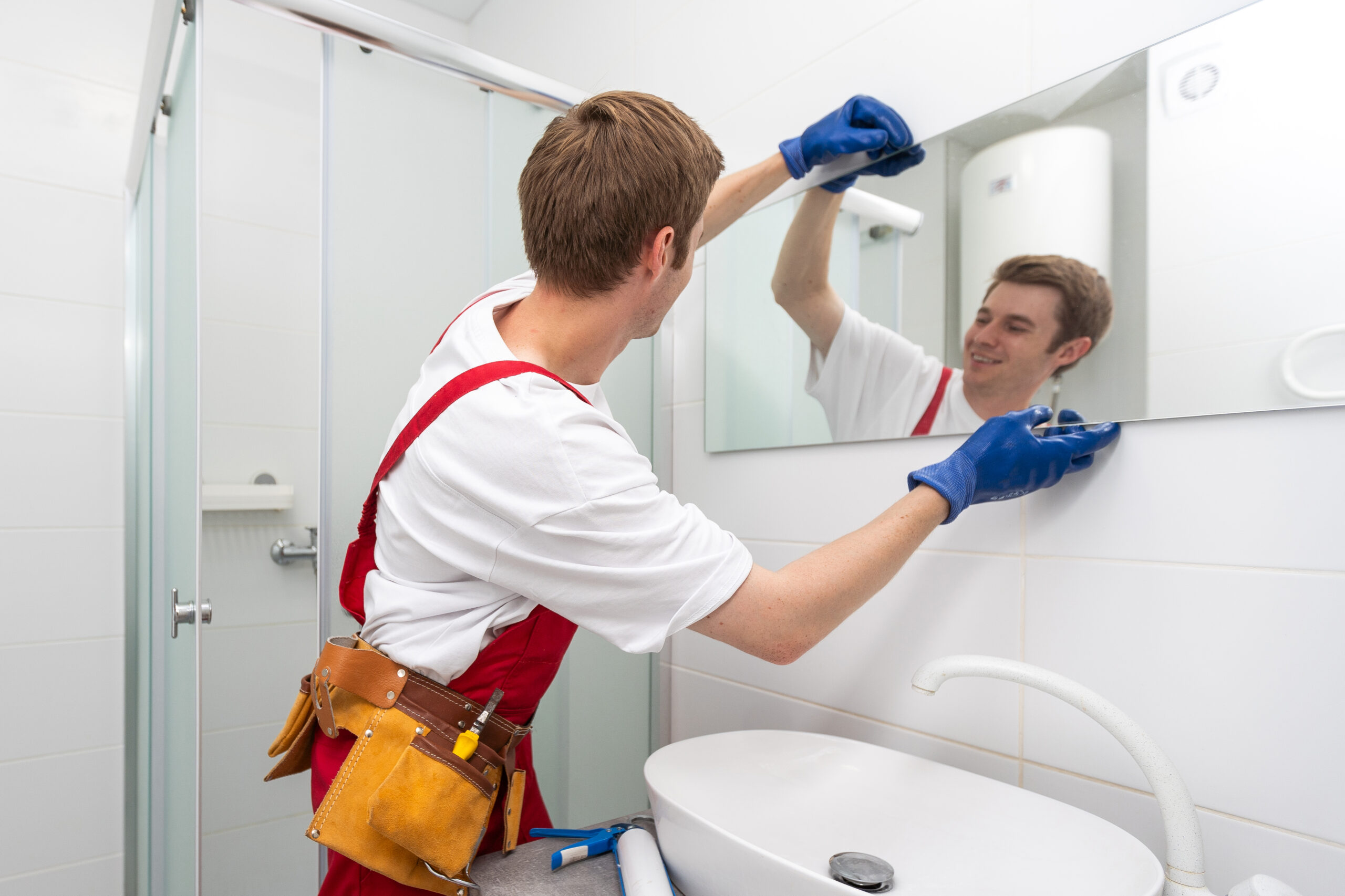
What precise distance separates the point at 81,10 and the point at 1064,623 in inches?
90.0

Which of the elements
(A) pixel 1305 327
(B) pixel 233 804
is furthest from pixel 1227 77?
(B) pixel 233 804

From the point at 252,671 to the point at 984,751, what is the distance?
1010 mm

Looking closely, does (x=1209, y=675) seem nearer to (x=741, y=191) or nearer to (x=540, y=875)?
(x=540, y=875)

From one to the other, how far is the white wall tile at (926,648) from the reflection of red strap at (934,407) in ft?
0.55

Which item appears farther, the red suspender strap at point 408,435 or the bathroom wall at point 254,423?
the bathroom wall at point 254,423

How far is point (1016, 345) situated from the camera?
94cm

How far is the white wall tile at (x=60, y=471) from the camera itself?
5.24ft

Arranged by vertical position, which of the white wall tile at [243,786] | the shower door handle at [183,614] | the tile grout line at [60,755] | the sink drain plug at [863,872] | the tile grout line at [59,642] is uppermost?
the shower door handle at [183,614]

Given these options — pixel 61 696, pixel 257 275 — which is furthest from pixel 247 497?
pixel 61 696

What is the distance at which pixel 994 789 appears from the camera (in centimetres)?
86

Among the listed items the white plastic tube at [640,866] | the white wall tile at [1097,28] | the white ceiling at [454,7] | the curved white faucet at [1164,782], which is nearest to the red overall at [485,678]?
the white plastic tube at [640,866]

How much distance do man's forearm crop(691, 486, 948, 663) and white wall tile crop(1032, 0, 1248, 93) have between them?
52 centimetres

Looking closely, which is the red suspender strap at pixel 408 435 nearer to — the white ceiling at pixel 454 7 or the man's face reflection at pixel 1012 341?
the man's face reflection at pixel 1012 341

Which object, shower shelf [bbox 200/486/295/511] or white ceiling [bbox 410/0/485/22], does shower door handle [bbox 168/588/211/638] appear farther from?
white ceiling [bbox 410/0/485/22]
